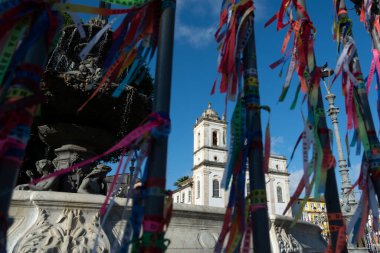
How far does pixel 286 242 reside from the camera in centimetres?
444

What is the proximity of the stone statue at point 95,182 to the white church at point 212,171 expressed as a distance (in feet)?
149

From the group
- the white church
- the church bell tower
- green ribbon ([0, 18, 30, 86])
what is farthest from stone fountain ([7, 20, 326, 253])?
the white church

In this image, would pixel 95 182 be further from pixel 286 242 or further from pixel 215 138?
pixel 215 138

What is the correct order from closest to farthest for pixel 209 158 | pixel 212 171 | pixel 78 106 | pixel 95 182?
1. pixel 95 182
2. pixel 78 106
3. pixel 212 171
4. pixel 209 158

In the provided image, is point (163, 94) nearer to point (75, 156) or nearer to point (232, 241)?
point (232, 241)

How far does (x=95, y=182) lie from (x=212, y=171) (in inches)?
1898

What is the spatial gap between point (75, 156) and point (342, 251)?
17.0 feet

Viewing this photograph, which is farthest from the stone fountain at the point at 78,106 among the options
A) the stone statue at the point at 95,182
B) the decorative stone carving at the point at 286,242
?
the decorative stone carving at the point at 286,242

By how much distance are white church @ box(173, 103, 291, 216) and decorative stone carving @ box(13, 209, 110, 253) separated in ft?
155

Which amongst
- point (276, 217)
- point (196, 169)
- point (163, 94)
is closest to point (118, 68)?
point (163, 94)

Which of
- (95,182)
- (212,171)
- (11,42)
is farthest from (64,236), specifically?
(212,171)

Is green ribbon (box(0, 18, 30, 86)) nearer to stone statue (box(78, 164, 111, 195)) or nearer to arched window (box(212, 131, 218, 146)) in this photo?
stone statue (box(78, 164, 111, 195))

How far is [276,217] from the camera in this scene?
4.54 meters

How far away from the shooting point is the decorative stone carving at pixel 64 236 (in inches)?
123
